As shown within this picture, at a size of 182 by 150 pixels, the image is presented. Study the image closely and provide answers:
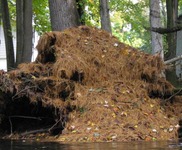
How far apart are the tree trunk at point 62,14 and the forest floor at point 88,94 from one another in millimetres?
2964

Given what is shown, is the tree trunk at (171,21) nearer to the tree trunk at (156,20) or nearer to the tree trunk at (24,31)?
the tree trunk at (156,20)

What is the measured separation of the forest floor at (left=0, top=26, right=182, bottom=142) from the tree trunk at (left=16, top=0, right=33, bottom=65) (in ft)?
17.3

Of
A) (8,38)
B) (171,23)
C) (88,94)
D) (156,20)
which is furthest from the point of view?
(171,23)

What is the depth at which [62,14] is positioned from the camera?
13.7 m

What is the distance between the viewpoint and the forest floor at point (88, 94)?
8289 millimetres

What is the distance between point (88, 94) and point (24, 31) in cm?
755

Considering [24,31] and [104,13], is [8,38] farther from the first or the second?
[104,13]

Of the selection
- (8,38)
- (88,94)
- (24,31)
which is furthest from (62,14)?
(88,94)

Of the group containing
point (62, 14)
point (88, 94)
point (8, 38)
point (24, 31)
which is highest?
point (62, 14)

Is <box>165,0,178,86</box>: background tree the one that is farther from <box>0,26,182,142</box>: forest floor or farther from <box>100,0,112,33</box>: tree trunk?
<box>0,26,182,142</box>: forest floor

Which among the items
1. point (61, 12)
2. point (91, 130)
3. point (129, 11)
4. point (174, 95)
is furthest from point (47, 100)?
point (129, 11)

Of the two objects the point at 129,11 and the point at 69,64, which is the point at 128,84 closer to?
the point at 69,64

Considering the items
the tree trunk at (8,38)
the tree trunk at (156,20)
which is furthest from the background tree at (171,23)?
the tree trunk at (8,38)

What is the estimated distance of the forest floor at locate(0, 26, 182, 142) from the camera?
27.2ft
